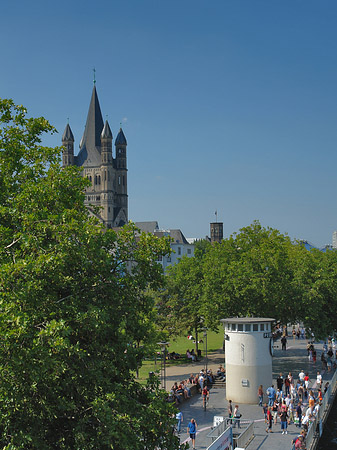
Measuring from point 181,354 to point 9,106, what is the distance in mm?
38408

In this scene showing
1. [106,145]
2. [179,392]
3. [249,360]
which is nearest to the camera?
[249,360]

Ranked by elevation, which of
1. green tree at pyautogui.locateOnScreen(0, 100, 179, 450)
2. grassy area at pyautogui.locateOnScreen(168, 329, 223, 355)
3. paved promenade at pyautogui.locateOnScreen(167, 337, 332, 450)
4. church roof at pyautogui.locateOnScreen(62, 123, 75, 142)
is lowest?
paved promenade at pyautogui.locateOnScreen(167, 337, 332, 450)

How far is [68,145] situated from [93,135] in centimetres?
954

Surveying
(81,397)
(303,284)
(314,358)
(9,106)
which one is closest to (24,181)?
(9,106)

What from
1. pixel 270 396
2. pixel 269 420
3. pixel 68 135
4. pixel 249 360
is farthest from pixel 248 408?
pixel 68 135

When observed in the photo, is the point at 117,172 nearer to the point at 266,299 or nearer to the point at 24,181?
the point at 266,299

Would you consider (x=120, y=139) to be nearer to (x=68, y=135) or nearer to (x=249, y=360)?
(x=68, y=135)

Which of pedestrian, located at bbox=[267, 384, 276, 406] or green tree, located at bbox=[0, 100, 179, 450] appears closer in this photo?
green tree, located at bbox=[0, 100, 179, 450]

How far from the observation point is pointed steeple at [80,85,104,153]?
6531 inches

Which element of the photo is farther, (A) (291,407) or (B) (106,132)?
(B) (106,132)

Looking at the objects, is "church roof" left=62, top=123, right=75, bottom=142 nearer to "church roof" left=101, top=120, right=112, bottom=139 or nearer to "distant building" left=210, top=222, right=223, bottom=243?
"church roof" left=101, top=120, right=112, bottom=139

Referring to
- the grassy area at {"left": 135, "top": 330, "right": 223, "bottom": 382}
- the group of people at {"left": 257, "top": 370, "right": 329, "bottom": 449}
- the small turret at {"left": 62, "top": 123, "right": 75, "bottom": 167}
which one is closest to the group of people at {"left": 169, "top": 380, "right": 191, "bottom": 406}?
the group of people at {"left": 257, "top": 370, "right": 329, "bottom": 449}

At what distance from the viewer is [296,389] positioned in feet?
109

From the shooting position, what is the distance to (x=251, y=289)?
43.0m
